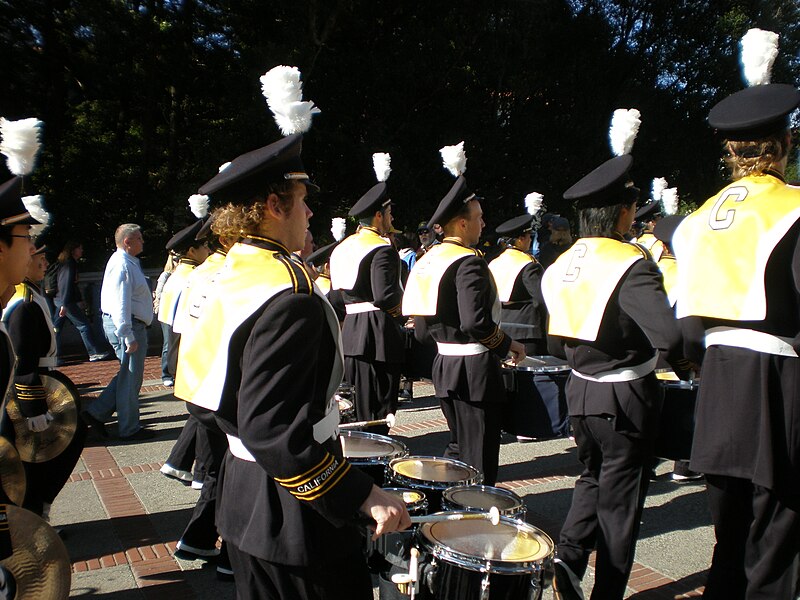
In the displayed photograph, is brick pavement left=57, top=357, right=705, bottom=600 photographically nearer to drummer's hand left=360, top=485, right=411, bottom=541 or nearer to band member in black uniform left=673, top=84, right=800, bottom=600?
band member in black uniform left=673, top=84, right=800, bottom=600

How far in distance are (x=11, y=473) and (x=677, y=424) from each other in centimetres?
302

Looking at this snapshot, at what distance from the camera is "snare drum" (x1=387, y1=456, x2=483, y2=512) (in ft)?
10.6

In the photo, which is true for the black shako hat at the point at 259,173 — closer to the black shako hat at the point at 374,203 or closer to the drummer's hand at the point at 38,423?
the drummer's hand at the point at 38,423

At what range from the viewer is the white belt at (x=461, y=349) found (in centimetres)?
474

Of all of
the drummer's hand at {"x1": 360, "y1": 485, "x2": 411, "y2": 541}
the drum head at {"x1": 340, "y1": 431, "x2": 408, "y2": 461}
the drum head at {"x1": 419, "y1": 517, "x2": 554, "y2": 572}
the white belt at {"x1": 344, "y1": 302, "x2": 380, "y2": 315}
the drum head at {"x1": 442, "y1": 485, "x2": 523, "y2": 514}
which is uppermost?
the white belt at {"x1": 344, "y1": 302, "x2": 380, "y2": 315}

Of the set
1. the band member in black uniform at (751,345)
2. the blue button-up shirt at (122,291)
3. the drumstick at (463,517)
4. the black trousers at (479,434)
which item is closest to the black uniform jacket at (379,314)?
the black trousers at (479,434)

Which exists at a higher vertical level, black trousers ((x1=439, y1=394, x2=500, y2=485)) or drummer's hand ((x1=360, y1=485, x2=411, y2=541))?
drummer's hand ((x1=360, y1=485, x2=411, y2=541))

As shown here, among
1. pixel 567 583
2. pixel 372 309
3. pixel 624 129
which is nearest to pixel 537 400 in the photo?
pixel 567 583

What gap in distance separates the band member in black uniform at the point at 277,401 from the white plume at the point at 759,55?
2.16 meters

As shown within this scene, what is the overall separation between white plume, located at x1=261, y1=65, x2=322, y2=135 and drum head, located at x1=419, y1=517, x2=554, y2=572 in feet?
4.95

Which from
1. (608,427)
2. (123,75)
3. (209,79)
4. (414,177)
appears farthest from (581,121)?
(608,427)

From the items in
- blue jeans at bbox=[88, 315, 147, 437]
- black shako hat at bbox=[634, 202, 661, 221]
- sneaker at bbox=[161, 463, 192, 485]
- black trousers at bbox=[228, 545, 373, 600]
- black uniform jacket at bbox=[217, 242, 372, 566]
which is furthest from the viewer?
black shako hat at bbox=[634, 202, 661, 221]

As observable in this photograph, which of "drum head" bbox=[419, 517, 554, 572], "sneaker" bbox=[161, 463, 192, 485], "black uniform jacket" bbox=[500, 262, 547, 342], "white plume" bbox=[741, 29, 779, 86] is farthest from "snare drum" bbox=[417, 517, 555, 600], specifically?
"black uniform jacket" bbox=[500, 262, 547, 342]

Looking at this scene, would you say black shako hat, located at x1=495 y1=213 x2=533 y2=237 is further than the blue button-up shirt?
Yes
